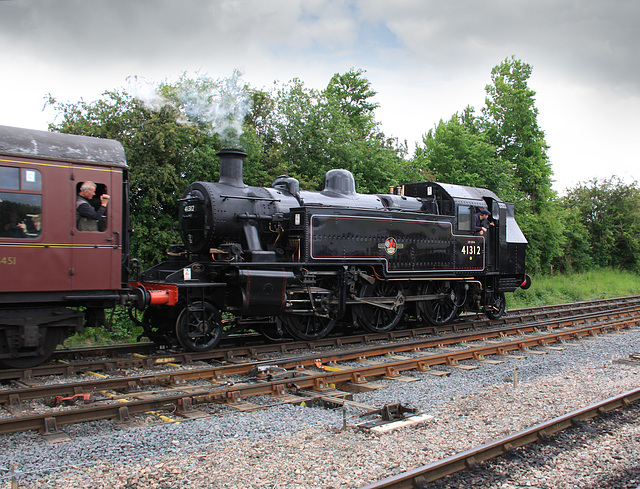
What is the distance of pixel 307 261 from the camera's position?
9.65m

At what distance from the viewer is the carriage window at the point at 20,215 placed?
21.6ft

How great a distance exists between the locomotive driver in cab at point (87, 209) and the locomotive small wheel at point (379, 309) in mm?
5220

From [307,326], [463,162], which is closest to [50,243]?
[307,326]

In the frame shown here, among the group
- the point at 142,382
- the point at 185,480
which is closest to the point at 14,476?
the point at 185,480

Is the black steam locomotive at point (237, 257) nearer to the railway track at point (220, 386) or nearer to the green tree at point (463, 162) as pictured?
the railway track at point (220, 386)

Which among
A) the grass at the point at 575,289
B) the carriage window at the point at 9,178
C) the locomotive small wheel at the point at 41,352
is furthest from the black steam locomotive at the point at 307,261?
the grass at the point at 575,289

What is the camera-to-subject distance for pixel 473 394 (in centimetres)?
663

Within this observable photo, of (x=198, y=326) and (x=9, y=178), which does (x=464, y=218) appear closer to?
(x=198, y=326)

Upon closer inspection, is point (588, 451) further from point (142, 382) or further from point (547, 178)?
point (547, 178)

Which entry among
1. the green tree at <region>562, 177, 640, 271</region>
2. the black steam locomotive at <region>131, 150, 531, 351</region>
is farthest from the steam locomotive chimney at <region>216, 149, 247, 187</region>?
the green tree at <region>562, 177, 640, 271</region>

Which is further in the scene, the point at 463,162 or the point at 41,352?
the point at 463,162

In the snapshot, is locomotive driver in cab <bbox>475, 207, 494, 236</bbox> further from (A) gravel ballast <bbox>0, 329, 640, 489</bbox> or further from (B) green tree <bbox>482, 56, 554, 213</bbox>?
(B) green tree <bbox>482, 56, 554, 213</bbox>

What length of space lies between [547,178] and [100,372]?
2547 centimetres

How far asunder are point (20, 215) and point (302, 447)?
455 cm
